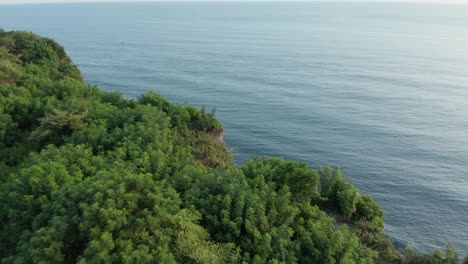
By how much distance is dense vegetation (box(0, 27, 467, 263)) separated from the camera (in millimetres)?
14828

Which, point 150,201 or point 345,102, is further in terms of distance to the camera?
point 345,102

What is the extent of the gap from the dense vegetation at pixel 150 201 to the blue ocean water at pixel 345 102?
1630 cm

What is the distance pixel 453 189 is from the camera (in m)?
40.3

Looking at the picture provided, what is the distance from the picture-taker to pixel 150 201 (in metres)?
16.7

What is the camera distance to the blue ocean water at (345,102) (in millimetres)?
39875

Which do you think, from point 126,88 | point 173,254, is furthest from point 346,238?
point 126,88

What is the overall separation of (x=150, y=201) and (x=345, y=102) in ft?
183

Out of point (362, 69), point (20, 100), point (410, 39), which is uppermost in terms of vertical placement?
point (410, 39)

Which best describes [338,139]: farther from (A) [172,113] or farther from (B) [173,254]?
(B) [173,254]

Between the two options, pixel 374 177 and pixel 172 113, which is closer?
pixel 172 113

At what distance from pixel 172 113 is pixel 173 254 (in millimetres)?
17643

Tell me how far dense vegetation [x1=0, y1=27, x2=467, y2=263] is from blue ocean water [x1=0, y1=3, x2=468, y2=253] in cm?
1630

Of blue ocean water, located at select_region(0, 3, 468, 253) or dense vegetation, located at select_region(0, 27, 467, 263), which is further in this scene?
blue ocean water, located at select_region(0, 3, 468, 253)

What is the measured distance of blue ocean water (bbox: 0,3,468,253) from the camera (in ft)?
131
